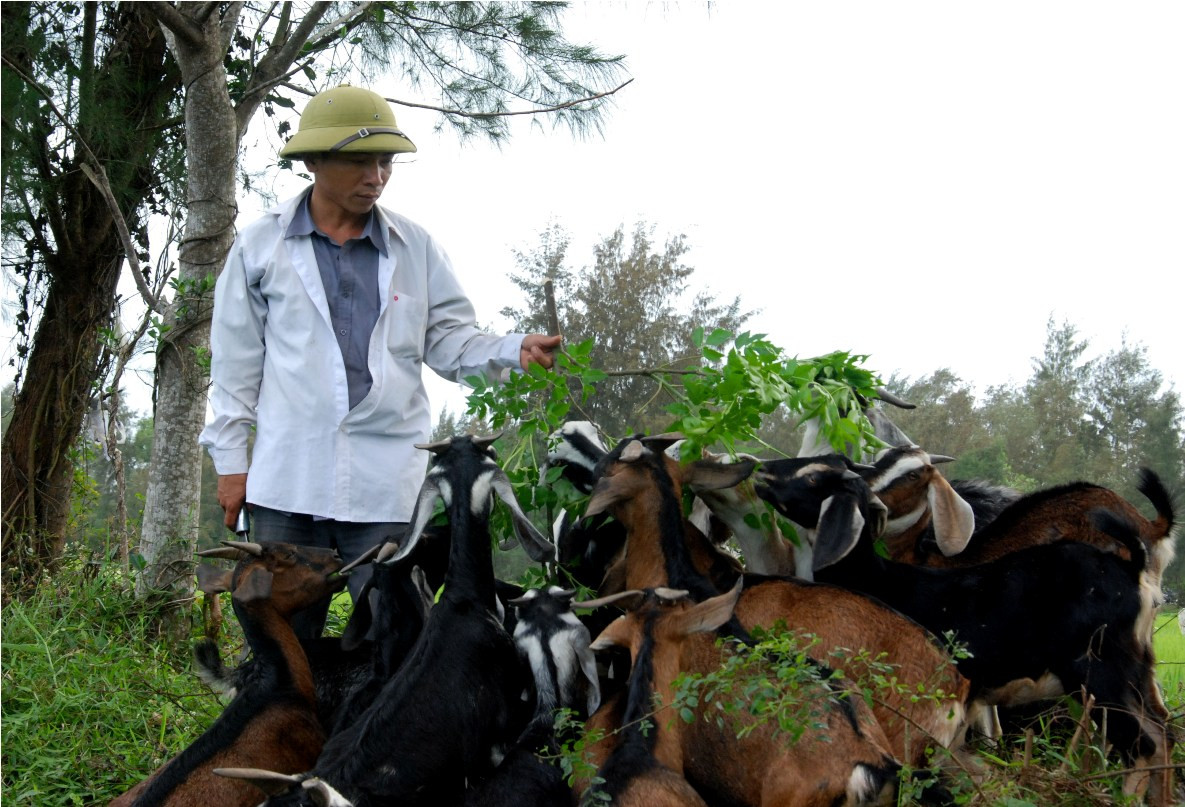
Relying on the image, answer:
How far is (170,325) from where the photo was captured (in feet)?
22.2

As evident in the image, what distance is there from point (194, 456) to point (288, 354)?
2.65 metres

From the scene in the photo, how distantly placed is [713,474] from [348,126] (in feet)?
6.76

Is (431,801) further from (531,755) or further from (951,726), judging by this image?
(951,726)

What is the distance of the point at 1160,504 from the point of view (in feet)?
13.5

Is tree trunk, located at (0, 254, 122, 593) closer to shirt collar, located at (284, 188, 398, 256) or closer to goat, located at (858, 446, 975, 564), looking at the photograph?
shirt collar, located at (284, 188, 398, 256)

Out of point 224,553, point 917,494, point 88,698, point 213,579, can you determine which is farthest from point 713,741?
point 88,698

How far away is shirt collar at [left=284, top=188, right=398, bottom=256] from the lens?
15.1ft

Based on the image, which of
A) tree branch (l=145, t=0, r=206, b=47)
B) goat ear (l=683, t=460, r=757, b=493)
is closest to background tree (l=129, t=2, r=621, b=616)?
tree branch (l=145, t=0, r=206, b=47)

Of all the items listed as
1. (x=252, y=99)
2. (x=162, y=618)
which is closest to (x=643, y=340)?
(x=252, y=99)

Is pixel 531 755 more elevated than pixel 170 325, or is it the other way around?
pixel 170 325

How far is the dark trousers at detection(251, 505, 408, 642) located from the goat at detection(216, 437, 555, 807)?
63 centimetres

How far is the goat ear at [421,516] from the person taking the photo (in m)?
3.87

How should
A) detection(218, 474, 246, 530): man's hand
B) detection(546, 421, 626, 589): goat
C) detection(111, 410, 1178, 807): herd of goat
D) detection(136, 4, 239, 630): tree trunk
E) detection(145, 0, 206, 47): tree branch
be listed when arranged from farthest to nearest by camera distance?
detection(136, 4, 239, 630): tree trunk
detection(145, 0, 206, 47): tree branch
detection(218, 474, 246, 530): man's hand
detection(546, 421, 626, 589): goat
detection(111, 410, 1178, 807): herd of goat

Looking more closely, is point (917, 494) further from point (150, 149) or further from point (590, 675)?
point (150, 149)
